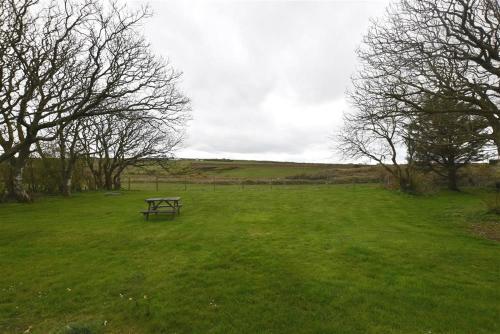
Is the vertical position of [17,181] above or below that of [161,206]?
above

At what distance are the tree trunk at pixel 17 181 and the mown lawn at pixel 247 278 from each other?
7218 millimetres

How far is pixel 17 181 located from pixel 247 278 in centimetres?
1915

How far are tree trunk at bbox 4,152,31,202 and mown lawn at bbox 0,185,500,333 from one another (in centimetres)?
722

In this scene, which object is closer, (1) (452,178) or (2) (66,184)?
(2) (66,184)

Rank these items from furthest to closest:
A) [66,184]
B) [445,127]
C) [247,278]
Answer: [66,184], [445,127], [247,278]

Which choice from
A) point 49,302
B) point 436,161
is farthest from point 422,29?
point 436,161

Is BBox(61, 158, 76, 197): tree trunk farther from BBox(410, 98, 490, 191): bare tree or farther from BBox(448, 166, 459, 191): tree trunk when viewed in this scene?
BBox(448, 166, 459, 191): tree trunk

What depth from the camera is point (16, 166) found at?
1869cm

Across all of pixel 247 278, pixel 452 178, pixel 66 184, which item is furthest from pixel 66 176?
pixel 452 178

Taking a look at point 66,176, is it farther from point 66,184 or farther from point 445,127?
point 445,127

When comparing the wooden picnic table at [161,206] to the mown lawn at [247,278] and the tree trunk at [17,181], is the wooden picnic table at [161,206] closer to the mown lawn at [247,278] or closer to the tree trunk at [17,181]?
the mown lawn at [247,278]

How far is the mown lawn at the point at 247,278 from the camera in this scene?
16.3 ft

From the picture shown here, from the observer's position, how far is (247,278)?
262 inches

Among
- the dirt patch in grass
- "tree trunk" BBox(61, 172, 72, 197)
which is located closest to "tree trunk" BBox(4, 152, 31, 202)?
"tree trunk" BBox(61, 172, 72, 197)
